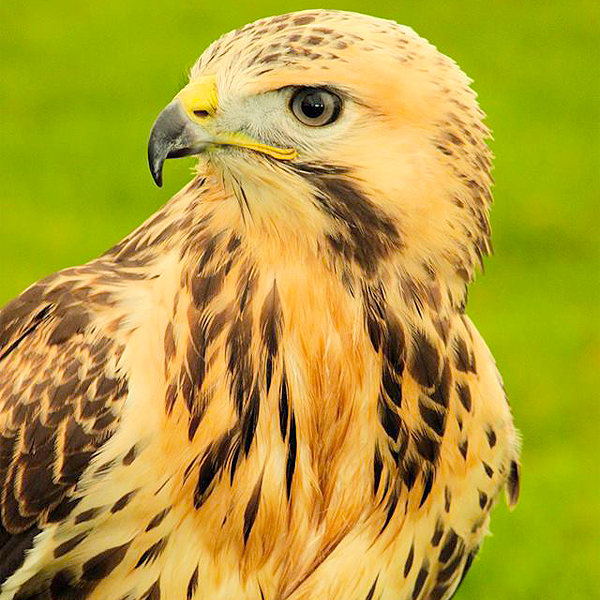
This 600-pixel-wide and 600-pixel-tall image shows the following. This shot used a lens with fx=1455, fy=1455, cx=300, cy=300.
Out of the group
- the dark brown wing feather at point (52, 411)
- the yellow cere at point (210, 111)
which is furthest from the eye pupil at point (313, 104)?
the dark brown wing feather at point (52, 411)

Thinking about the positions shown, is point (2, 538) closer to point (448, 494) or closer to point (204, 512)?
point (204, 512)

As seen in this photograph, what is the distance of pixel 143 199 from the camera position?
10.9 meters

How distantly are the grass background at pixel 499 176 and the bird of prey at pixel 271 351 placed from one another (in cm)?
288

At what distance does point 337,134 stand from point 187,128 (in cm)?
38

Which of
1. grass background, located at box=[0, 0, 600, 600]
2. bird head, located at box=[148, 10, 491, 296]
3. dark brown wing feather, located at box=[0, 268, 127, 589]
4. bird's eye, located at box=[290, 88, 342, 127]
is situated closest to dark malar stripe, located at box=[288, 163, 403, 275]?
bird head, located at box=[148, 10, 491, 296]

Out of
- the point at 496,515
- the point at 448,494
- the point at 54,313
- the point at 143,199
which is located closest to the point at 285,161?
the point at 54,313

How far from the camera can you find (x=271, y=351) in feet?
12.6

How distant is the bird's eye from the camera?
3.62m

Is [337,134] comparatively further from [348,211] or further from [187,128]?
[187,128]

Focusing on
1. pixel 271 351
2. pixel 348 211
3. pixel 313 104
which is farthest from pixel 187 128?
pixel 271 351

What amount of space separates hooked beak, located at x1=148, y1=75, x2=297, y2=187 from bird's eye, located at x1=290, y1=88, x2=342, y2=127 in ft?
0.46

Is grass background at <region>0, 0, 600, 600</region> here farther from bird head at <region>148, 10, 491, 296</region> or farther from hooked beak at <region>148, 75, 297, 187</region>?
hooked beak at <region>148, 75, 297, 187</region>

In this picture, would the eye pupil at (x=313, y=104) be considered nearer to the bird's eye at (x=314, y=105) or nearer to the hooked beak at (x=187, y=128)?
the bird's eye at (x=314, y=105)

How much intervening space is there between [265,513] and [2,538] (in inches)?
28.3
